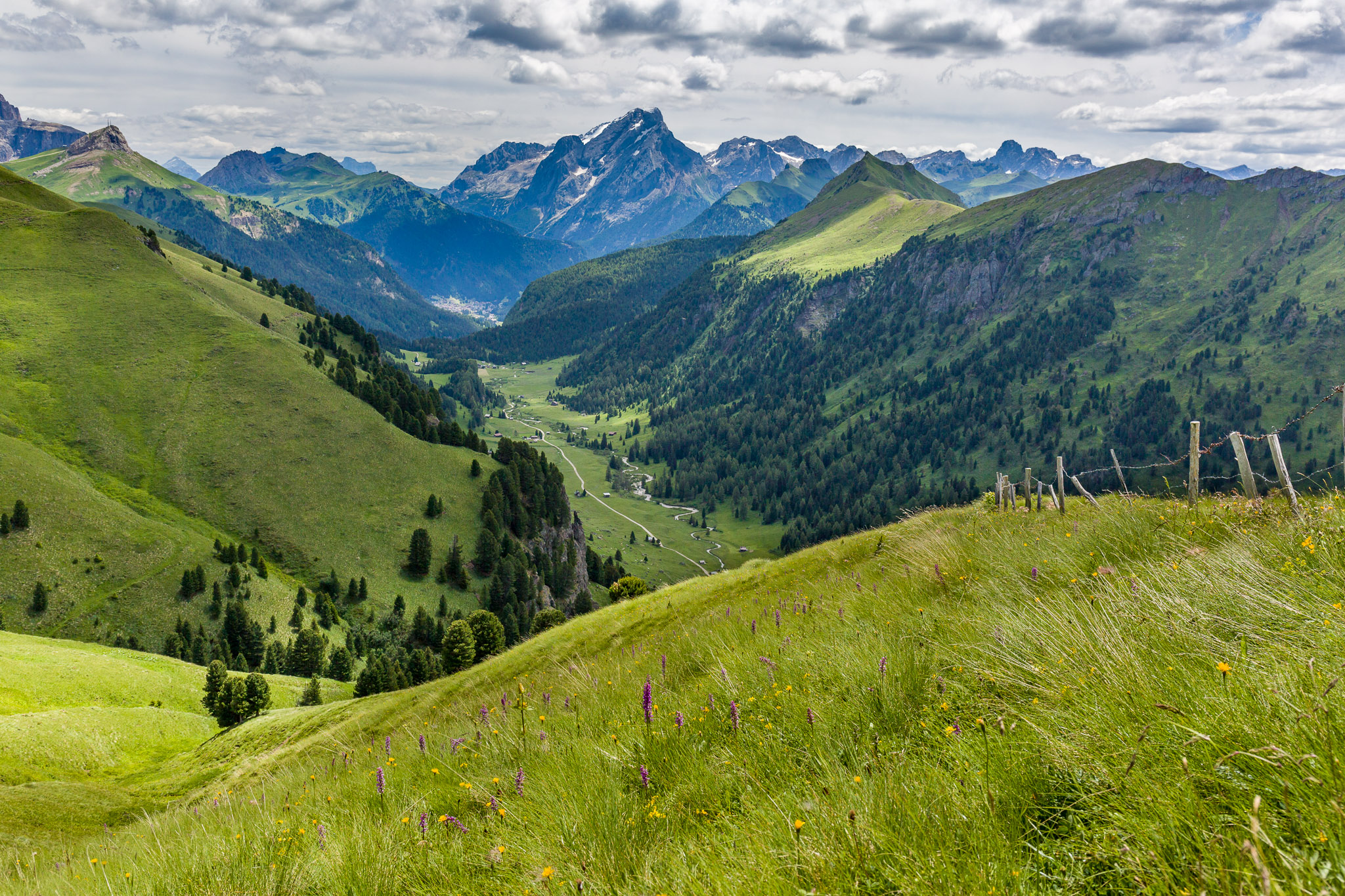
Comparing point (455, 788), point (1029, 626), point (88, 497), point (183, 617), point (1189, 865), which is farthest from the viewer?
point (88, 497)

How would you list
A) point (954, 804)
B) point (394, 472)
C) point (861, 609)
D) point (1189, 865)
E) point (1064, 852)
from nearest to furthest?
point (1189, 865) < point (1064, 852) < point (954, 804) < point (861, 609) < point (394, 472)

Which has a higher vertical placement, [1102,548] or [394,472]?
[1102,548]

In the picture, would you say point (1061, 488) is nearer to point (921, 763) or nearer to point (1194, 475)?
point (1194, 475)

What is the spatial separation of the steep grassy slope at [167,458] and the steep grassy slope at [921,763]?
112 meters

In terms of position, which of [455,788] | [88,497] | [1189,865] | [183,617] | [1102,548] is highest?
[1189,865]

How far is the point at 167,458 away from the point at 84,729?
10727 cm

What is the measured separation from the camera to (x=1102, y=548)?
11172 mm

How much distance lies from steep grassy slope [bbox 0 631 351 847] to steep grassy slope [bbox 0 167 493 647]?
120 ft

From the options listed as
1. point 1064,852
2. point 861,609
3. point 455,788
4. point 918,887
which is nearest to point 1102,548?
point 861,609

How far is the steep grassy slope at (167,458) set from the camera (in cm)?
9744

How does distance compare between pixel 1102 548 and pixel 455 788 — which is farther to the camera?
pixel 1102 548

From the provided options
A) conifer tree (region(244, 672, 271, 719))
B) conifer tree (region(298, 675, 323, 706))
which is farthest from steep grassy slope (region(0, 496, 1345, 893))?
conifer tree (region(298, 675, 323, 706))

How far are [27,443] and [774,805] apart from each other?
524 feet

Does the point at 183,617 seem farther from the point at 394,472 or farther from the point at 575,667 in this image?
the point at 575,667
